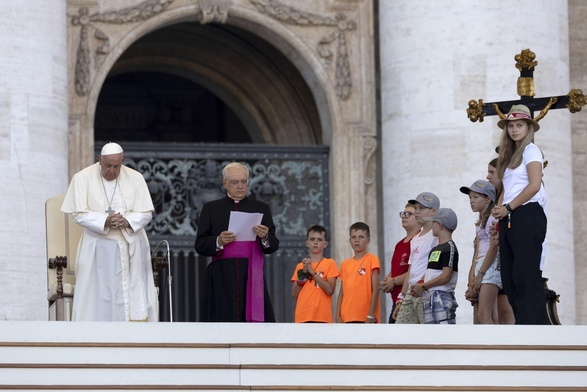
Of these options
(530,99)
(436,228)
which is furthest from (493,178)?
(530,99)

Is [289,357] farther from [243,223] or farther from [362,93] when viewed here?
[362,93]

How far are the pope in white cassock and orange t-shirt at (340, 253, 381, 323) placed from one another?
165 cm

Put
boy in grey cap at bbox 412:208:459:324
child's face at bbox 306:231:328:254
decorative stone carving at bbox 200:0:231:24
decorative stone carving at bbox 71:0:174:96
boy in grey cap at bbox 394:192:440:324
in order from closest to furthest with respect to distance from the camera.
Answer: boy in grey cap at bbox 412:208:459:324, boy in grey cap at bbox 394:192:440:324, child's face at bbox 306:231:328:254, decorative stone carving at bbox 71:0:174:96, decorative stone carving at bbox 200:0:231:24

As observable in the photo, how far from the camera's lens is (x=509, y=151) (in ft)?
44.8

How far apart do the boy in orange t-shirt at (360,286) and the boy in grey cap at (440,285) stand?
1.01 meters

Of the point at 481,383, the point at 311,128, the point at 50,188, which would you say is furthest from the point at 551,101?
the point at 311,128

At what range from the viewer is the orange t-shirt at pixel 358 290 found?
1537 centimetres

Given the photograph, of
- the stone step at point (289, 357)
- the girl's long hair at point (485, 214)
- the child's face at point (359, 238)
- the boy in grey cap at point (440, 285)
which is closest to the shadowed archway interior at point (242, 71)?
the child's face at point (359, 238)

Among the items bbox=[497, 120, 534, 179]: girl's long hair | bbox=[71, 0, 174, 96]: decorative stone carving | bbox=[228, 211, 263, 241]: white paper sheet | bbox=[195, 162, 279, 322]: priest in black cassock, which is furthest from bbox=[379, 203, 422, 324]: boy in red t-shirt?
bbox=[71, 0, 174, 96]: decorative stone carving

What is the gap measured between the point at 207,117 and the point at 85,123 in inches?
431

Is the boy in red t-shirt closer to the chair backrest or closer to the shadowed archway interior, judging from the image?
the chair backrest

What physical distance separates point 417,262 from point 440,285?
511 millimetres

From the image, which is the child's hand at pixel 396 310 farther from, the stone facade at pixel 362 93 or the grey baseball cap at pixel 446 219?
the stone facade at pixel 362 93

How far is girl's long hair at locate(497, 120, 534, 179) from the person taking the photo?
1357 cm
